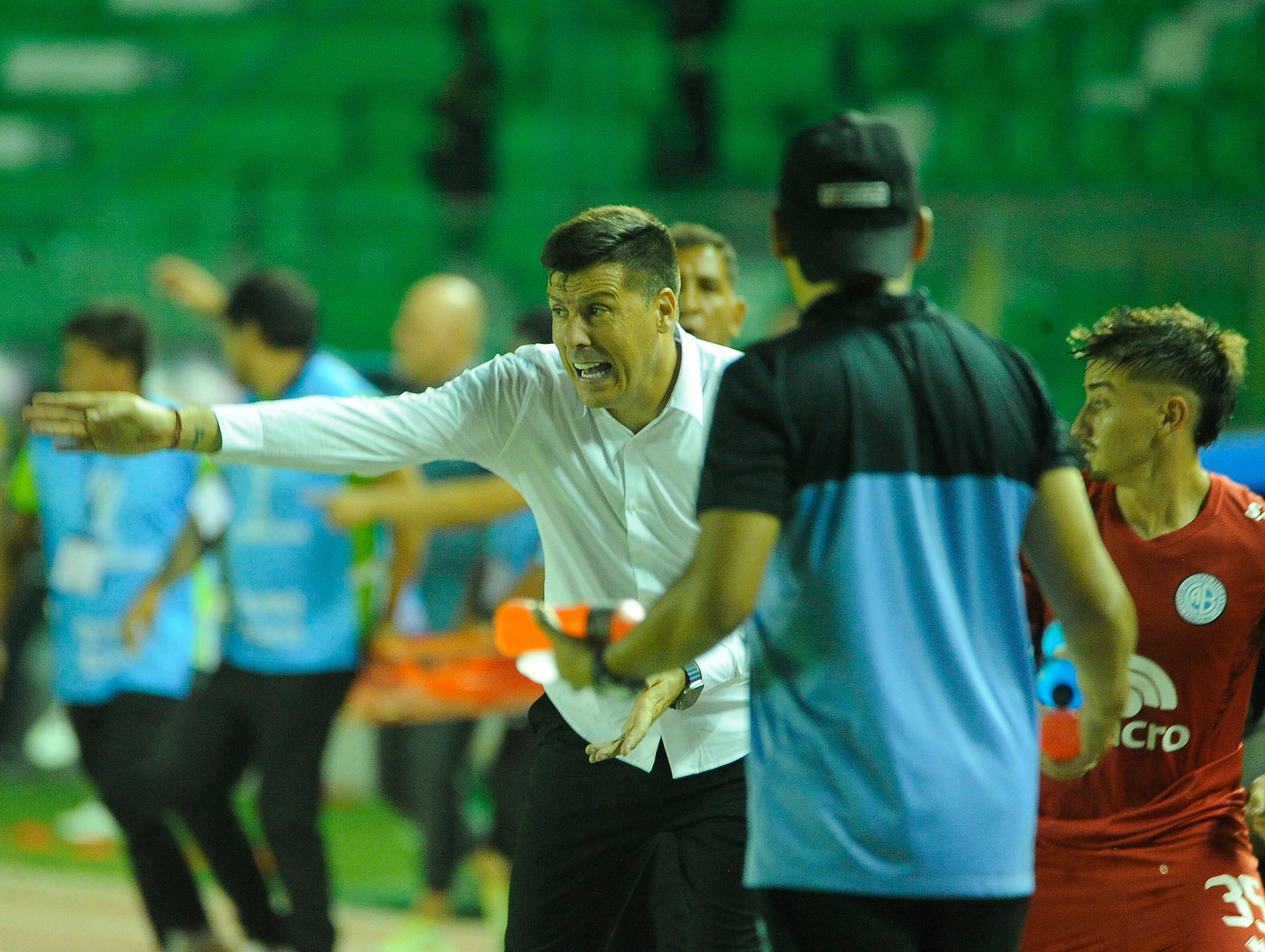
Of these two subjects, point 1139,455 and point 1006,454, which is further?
point 1139,455

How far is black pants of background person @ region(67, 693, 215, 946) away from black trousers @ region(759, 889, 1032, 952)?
3.21 metres

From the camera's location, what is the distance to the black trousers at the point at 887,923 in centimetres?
202

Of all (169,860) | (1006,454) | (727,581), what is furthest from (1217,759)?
(169,860)

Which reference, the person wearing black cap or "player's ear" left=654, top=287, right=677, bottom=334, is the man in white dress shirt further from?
the person wearing black cap

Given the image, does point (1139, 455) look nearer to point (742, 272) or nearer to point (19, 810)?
point (742, 272)

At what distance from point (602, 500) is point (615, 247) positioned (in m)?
A: 0.47

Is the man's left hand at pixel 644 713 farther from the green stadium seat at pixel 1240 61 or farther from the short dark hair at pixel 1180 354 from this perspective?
the green stadium seat at pixel 1240 61

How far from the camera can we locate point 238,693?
481 cm

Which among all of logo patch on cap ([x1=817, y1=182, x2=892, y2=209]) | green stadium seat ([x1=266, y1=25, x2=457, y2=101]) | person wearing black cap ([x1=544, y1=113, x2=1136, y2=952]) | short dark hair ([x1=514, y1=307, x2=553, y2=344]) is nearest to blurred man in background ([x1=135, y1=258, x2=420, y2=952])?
short dark hair ([x1=514, y1=307, x2=553, y2=344])

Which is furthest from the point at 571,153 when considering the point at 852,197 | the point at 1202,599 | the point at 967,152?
the point at 852,197

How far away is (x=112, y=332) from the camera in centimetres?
524

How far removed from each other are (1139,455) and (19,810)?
20.7 feet

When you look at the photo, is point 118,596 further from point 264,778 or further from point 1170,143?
point 1170,143

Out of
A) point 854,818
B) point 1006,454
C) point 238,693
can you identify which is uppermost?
point 1006,454
